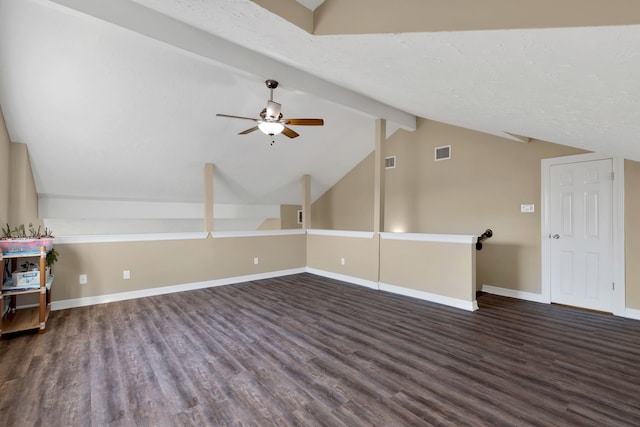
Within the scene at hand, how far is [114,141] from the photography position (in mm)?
4305

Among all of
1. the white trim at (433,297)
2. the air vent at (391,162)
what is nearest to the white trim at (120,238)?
the white trim at (433,297)

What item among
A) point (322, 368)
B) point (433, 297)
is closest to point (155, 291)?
point (322, 368)

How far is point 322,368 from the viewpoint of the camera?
246 centimetres

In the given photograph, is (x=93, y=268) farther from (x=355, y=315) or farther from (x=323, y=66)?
(x=323, y=66)

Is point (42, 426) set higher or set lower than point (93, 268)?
lower

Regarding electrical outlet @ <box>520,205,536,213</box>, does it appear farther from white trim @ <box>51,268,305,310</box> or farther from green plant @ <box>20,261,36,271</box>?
green plant @ <box>20,261,36,271</box>

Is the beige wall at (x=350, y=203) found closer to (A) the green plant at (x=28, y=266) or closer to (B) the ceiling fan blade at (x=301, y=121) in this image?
(B) the ceiling fan blade at (x=301, y=121)

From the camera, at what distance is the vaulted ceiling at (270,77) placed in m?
1.26

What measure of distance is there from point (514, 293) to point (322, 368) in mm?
3679

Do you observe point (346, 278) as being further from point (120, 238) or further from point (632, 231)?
point (632, 231)

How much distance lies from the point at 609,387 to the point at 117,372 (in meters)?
3.71

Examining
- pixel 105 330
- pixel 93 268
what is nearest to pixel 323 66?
pixel 105 330

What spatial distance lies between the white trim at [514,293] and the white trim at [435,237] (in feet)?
4.22

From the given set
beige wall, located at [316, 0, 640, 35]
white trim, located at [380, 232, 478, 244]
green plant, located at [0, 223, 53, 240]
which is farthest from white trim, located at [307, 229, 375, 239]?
green plant, located at [0, 223, 53, 240]
